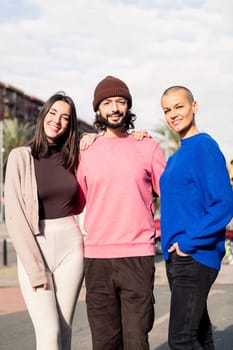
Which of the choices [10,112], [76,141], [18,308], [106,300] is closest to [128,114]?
[76,141]

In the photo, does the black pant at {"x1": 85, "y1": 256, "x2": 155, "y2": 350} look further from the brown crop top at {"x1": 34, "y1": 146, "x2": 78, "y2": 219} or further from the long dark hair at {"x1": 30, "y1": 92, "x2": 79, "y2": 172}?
the long dark hair at {"x1": 30, "y1": 92, "x2": 79, "y2": 172}

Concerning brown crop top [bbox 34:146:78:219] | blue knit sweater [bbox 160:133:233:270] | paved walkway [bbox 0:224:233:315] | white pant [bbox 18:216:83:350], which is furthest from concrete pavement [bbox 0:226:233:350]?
blue knit sweater [bbox 160:133:233:270]

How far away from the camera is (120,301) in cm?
414

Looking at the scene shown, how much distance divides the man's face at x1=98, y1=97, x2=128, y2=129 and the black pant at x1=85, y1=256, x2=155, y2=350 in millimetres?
823

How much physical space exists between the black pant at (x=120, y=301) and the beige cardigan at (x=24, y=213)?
322 mm

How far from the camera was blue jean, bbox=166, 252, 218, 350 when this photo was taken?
373 cm

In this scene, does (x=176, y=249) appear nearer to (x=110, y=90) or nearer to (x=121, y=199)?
(x=121, y=199)

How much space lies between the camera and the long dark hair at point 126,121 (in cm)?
422

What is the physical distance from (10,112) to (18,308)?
112 meters

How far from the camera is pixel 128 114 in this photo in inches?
166

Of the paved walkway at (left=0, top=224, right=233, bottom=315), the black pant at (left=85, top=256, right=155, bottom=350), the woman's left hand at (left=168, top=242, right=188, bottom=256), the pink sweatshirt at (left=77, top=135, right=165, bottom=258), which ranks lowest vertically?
the paved walkway at (left=0, top=224, right=233, bottom=315)

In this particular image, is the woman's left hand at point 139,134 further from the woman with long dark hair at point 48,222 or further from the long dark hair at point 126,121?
the woman with long dark hair at point 48,222

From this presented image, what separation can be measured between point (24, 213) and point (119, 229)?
58 centimetres

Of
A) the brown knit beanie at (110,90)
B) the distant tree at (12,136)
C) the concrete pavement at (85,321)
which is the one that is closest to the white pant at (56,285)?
the brown knit beanie at (110,90)
